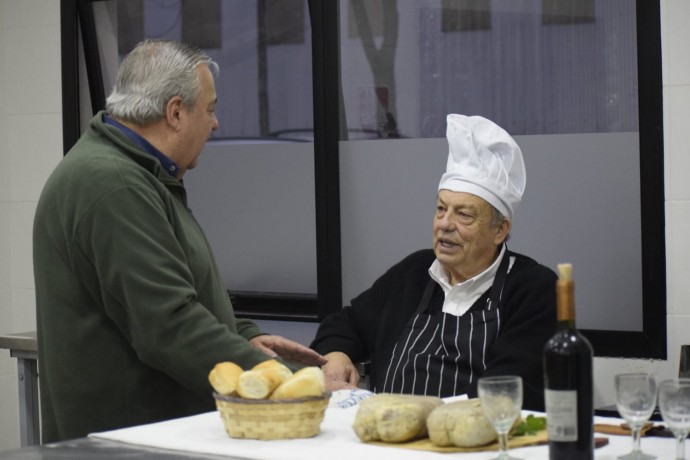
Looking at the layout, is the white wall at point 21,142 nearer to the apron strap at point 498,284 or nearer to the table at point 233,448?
the apron strap at point 498,284

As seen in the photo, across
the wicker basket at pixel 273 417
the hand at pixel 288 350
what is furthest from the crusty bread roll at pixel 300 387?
the hand at pixel 288 350

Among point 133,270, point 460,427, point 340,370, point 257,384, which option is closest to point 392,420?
point 460,427

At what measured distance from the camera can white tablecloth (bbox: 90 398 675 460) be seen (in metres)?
1.74

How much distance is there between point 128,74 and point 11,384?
2.89 m

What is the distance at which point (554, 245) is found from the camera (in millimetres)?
3760

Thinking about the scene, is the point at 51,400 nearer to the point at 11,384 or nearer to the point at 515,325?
the point at 515,325

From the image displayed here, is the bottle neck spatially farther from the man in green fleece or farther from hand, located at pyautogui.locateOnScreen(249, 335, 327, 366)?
hand, located at pyautogui.locateOnScreen(249, 335, 327, 366)

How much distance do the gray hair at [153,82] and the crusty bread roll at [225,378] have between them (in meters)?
0.79

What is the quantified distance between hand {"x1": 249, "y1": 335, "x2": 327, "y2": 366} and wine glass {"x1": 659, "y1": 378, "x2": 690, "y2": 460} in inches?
43.3

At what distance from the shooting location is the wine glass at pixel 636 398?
1.68 m

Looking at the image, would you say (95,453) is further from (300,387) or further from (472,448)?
(472,448)

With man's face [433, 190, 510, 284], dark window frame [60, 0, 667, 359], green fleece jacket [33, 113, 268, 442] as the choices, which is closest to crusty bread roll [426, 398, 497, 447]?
green fleece jacket [33, 113, 268, 442]

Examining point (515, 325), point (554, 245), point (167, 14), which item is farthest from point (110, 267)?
point (167, 14)

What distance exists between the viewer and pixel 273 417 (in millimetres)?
1869
